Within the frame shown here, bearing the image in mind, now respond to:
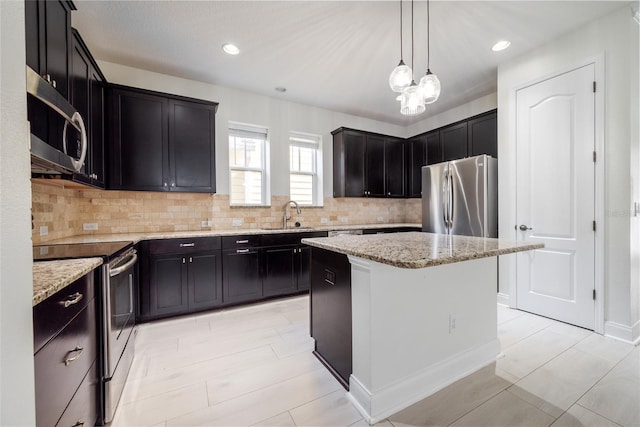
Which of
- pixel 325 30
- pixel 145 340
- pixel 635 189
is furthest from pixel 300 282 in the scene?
pixel 635 189

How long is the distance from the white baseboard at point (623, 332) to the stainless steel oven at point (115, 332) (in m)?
3.84

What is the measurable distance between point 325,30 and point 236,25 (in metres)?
0.82

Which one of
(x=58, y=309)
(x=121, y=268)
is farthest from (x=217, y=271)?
(x=58, y=309)

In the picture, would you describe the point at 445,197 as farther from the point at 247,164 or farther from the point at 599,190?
the point at 247,164

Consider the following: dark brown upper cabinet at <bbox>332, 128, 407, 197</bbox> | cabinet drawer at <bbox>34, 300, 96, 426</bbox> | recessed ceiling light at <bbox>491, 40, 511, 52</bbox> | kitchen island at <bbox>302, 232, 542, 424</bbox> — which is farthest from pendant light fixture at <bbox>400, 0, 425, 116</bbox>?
cabinet drawer at <bbox>34, 300, 96, 426</bbox>

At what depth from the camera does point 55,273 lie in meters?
1.06

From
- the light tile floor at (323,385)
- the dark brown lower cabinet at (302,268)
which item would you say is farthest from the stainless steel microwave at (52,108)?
the dark brown lower cabinet at (302,268)

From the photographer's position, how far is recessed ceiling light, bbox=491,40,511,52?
2.66 meters

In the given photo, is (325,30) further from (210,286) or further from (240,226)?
(210,286)

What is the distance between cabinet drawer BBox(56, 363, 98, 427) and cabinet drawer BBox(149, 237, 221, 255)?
1494 millimetres

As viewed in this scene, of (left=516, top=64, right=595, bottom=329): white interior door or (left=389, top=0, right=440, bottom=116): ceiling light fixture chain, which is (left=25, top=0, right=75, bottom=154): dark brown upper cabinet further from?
(left=516, top=64, right=595, bottom=329): white interior door

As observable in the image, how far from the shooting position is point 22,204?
0.50 metres

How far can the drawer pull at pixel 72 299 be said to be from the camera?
1028mm

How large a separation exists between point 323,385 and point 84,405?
126 centimetres
